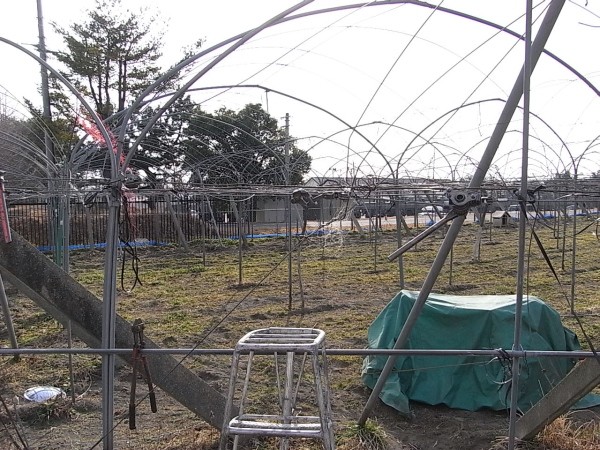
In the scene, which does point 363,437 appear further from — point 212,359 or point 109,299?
point 212,359

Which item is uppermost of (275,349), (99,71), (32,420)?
(99,71)

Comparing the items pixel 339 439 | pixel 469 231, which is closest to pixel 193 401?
pixel 339 439

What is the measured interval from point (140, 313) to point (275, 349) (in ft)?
22.8

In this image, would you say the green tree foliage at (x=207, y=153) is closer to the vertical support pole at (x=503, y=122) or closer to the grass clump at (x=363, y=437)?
the grass clump at (x=363, y=437)

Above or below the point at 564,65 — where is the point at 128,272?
below

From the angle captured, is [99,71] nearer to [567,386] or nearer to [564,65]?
[564,65]

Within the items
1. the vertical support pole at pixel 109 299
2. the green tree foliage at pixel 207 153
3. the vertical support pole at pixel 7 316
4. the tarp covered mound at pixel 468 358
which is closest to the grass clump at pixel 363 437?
the tarp covered mound at pixel 468 358

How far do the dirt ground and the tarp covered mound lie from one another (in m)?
0.16

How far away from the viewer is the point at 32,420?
4.87m

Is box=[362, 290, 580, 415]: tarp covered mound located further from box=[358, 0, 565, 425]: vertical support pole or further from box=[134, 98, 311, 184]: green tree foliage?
box=[134, 98, 311, 184]: green tree foliage

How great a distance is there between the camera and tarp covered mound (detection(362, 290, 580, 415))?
16.9ft

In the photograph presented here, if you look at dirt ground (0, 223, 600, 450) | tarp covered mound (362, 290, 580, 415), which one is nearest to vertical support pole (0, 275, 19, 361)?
dirt ground (0, 223, 600, 450)

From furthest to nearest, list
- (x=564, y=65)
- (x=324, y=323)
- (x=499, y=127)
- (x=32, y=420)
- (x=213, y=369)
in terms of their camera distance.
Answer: (x=324, y=323), (x=213, y=369), (x=564, y=65), (x=32, y=420), (x=499, y=127)

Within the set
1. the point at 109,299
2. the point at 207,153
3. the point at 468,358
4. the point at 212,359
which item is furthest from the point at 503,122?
the point at 207,153
